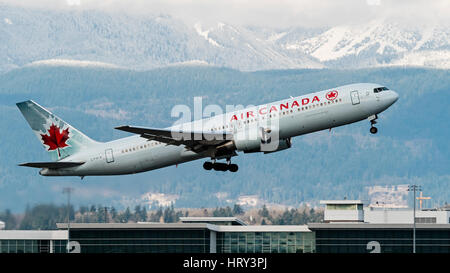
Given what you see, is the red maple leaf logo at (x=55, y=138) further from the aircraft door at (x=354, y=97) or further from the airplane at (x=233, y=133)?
the aircraft door at (x=354, y=97)

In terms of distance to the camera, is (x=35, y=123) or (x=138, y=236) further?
(x=138, y=236)

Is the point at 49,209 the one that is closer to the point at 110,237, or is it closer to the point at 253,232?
the point at 110,237

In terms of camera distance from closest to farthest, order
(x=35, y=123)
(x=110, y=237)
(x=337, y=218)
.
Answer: (x=35, y=123) → (x=110, y=237) → (x=337, y=218)

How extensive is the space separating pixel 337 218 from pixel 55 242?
132 feet

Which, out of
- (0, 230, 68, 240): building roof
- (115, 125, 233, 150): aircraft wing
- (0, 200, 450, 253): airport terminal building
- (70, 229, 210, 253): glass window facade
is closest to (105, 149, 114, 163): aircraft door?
(115, 125, 233, 150): aircraft wing

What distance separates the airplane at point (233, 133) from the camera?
65000 mm

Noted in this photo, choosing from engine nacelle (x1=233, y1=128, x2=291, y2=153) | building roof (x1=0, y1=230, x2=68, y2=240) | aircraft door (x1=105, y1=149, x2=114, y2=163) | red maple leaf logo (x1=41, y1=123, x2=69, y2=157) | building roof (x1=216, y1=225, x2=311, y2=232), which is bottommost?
building roof (x1=0, y1=230, x2=68, y2=240)

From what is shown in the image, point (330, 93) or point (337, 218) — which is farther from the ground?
point (330, 93)

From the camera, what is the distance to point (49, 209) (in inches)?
3177

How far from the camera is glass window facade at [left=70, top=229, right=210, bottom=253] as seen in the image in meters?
95.2

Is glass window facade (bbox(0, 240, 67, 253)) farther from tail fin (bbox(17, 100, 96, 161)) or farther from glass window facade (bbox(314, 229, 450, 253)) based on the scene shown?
glass window facade (bbox(314, 229, 450, 253))

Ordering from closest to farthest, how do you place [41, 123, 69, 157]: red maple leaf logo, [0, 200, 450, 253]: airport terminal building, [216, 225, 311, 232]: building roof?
[41, 123, 69, 157]: red maple leaf logo → [0, 200, 450, 253]: airport terminal building → [216, 225, 311, 232]: building roof
